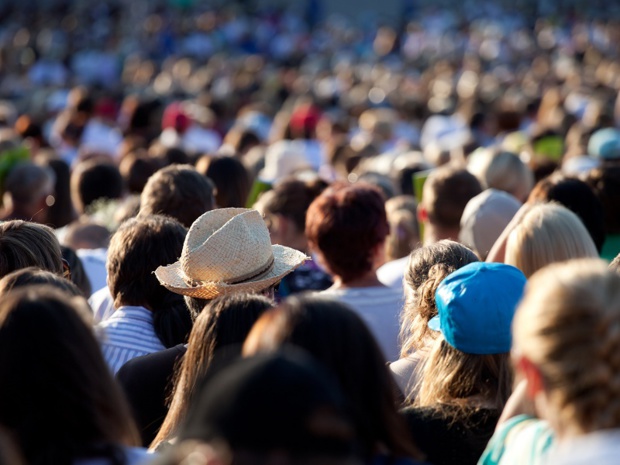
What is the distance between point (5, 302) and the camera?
8.18 ft

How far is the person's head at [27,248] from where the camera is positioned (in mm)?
3957

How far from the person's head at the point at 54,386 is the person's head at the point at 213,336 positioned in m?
0.51

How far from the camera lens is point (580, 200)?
5.12 metres

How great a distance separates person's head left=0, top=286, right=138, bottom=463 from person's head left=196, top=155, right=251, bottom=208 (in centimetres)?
389

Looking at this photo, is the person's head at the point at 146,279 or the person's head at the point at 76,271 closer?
the person's head at the point at 146,279

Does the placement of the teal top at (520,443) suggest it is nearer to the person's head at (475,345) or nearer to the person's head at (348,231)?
the person's head at (475,345)

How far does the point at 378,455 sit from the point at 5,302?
88 cm

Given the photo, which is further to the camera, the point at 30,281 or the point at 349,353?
the point at 30,281

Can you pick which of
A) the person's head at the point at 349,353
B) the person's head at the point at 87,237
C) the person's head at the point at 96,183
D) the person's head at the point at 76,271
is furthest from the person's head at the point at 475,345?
the person's head at the point at 96,183

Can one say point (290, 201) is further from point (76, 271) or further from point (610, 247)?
point (610, 247)

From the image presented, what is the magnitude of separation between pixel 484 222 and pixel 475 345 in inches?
91.3

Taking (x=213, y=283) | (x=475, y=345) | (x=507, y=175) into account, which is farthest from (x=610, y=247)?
(x=475, y=345)

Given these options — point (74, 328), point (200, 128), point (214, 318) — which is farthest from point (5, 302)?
point (200, 128)

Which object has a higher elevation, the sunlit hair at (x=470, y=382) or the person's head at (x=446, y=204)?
the sunlit hair at (x=470, y=382)
